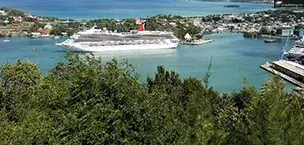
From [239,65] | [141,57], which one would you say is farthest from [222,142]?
[141,57]

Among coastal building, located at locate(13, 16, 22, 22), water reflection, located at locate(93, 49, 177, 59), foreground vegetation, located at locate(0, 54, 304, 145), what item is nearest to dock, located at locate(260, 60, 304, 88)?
water reflection, located at locate(93, 49, 177, 59)

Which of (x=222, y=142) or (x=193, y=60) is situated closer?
(x=222, y=142)

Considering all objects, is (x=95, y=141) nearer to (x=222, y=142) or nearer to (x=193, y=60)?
(x=222, y=142)

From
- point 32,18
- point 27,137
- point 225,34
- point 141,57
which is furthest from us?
point 32,18

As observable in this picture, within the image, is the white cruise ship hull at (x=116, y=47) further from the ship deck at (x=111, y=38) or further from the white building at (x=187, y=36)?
the white building at (x=187, y=36)

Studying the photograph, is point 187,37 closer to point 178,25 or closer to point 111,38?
point 178,25

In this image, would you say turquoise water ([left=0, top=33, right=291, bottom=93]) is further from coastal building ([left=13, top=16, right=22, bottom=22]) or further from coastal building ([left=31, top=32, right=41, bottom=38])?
coastal building ([left=13, top=16, right=22, bottom=22])

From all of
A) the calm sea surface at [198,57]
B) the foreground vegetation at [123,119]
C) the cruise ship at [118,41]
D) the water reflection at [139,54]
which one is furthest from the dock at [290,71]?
the foreground vegetation at [123,119]
